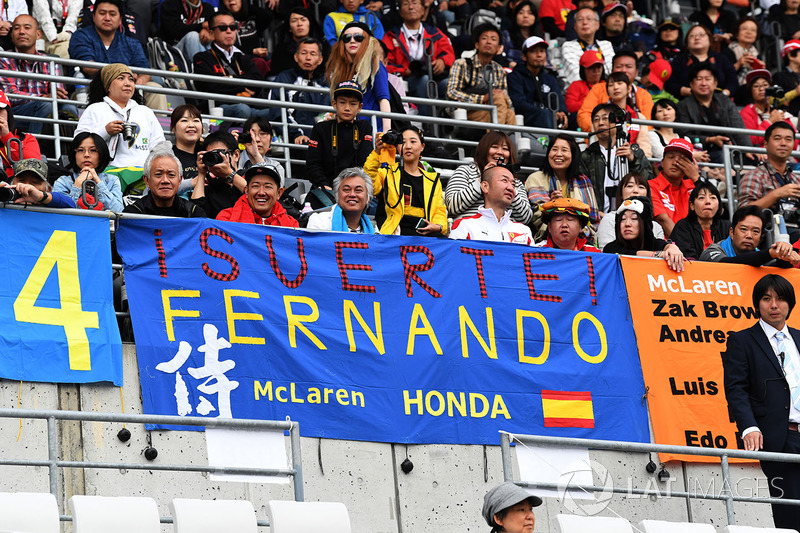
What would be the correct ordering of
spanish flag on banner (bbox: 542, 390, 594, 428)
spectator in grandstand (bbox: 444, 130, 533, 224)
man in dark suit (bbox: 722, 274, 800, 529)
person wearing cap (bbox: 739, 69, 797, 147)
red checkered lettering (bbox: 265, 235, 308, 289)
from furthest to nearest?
person wearing cap (bbox: 739, 69, 797, 147), spectator in grandstand (bbox: 444, 130, 533, 224), spanish flag on banner (bbox: 542, 390, 594, 428), red checkered lettering (bbox: 265, 235, 308, 289), man in dark suit (bbox: 722, 274, 800, 529)

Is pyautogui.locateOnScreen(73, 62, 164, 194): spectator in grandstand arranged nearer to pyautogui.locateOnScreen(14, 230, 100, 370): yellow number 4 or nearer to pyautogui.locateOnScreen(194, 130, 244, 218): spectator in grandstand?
pyautogui.locateOnScreen(194, 130, 244, 218): spectator in grandstand

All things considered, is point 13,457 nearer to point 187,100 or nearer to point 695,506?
point 695,506

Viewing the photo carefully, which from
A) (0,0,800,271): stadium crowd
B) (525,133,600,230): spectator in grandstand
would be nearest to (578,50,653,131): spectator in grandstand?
(0,0,800,271): stadium crowd

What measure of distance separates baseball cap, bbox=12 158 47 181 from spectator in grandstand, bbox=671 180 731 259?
5179 millimetres

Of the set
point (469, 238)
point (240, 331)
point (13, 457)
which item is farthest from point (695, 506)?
point (13, 457)

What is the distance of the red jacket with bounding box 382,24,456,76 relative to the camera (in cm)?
1609

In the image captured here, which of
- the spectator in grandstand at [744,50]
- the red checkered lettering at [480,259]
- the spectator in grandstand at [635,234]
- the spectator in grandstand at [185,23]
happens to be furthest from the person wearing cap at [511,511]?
the spectator in grandstand at [744,50]

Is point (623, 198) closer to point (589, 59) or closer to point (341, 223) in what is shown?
point (341, 223)

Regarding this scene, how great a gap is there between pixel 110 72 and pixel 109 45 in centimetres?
192

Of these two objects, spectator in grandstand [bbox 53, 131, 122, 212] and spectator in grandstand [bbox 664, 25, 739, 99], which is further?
spectator in grandstand [bbox 664, 25, 739, 99]

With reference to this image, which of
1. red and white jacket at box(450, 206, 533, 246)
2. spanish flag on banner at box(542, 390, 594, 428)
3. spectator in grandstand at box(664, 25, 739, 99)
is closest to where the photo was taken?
spanish flag on banner at box(542, 390, 594, 428)

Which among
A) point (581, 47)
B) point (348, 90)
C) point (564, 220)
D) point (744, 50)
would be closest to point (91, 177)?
point (348, 90)

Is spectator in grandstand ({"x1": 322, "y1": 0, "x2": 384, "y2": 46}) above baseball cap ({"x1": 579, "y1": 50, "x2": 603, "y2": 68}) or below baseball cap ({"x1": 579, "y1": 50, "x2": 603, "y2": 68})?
above

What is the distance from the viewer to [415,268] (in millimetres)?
10992
